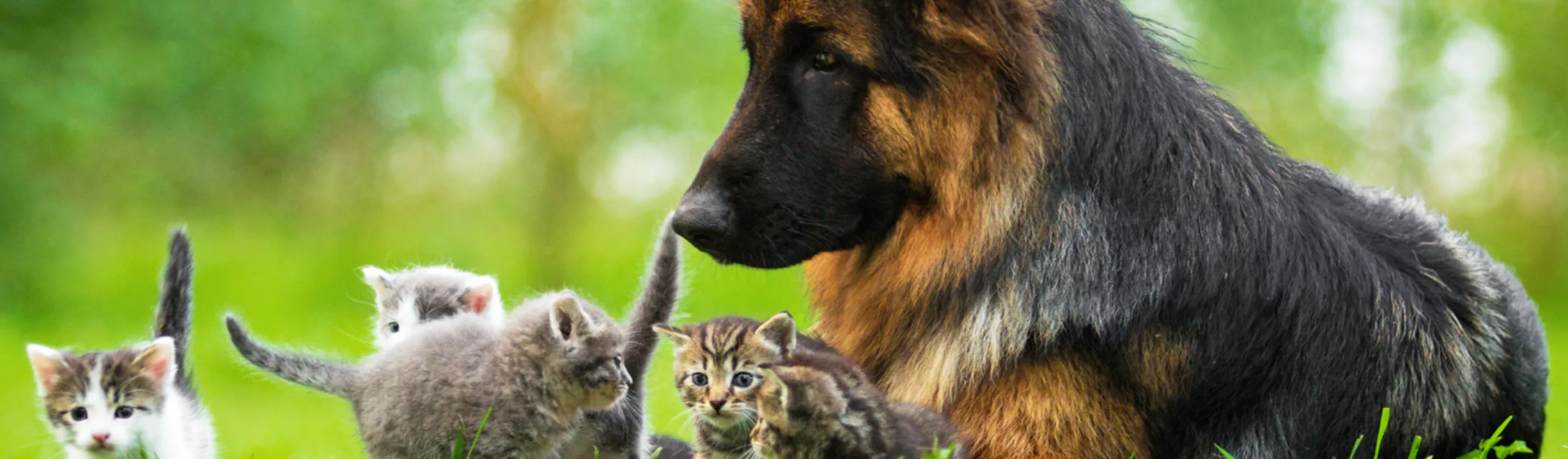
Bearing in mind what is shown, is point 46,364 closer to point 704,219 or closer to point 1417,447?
point 704,219

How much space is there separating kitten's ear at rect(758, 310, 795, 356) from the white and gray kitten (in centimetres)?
152

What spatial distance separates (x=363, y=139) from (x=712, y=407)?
13.2m

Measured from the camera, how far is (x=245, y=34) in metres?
14.0

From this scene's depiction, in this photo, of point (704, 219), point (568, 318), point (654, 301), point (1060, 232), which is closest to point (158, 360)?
point (568, 318)

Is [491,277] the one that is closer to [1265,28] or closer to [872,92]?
[872,92]

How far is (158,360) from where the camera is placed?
4812 millimetres

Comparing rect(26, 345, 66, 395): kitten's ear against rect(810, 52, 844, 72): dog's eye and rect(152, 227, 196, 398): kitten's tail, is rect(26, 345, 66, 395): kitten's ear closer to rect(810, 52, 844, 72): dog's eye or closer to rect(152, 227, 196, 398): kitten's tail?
rect(152, 227, 196, 398): kitten's tail

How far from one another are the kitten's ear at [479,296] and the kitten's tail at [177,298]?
1029 mm

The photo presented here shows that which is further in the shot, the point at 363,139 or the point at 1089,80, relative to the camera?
the point at 363,139

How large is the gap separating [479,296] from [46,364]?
1.50m

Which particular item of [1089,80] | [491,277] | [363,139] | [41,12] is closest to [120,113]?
[41,12]

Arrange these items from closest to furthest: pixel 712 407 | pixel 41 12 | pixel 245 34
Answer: pixel 712 407 < pixel 41 12 < pixel 245 34

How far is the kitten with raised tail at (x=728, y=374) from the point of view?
3.98 metres

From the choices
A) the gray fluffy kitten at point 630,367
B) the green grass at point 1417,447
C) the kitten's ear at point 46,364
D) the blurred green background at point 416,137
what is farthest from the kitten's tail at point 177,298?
the blurred green background at point 416,137
